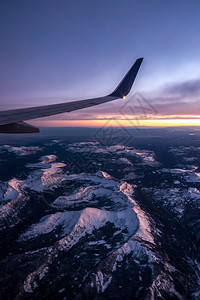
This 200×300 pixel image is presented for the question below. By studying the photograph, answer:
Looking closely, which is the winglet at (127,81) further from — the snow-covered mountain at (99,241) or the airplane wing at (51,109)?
the snow-covered mountain at (99,241)

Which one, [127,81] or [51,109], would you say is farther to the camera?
[127,81]

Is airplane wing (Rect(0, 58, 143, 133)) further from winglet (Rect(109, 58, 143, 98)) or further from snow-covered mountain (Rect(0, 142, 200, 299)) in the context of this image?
snow-covered mountain (Rect(0, 142, 200, 299))

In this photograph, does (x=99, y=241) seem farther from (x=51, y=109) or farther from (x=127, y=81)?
(x=127, y=81)

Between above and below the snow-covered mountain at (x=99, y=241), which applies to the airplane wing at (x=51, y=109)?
above

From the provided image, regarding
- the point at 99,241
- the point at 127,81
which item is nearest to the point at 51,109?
the point at 127,81

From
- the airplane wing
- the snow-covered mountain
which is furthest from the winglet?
the snow-covered mountain

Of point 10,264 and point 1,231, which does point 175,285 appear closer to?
point 10,264

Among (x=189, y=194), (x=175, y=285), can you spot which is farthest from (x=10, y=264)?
(x=189, y=194)

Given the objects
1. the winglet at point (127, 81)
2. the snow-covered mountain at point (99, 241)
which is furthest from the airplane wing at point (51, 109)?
the snow-covered mountain at point (99, 241)
